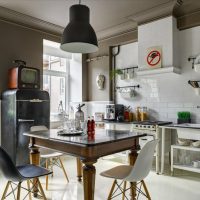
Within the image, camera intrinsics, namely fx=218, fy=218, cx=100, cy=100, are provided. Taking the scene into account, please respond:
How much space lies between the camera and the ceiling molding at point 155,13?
3767 millimetres

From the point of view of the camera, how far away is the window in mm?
5233

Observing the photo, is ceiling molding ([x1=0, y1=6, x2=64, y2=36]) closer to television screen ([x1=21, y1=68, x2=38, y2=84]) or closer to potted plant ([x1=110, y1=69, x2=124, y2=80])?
television screen ([x1=21, y1=68, x2=38, y2=84])

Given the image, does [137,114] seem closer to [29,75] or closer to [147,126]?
[147,126]

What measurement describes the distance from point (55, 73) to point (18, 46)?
4.21ft

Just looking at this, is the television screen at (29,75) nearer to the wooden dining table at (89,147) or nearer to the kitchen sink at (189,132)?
the wooden dining table at (89,147)

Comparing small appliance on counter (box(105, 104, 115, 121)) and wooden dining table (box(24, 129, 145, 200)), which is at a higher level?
small appliance on counter (box(105, 104, 115, 121))

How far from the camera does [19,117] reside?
11.9 ft

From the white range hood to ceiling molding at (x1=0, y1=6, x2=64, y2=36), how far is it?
6.28ft

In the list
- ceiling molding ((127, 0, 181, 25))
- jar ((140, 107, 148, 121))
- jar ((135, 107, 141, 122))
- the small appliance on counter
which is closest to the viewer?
ceiling molding ((127, 0, 181, 25))

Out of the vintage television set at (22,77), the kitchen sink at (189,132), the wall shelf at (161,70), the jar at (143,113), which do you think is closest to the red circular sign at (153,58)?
the wall shelf at (161,70)

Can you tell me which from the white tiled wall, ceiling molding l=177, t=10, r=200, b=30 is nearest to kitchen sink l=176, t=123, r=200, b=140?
the white tiled wall

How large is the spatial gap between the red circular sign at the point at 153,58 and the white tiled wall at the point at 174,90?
1.34 ft

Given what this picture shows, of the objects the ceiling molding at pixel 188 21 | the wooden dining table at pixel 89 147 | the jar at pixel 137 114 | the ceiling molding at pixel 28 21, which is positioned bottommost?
the wooden dining table at pixel 89 147

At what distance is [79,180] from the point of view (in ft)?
11.3
